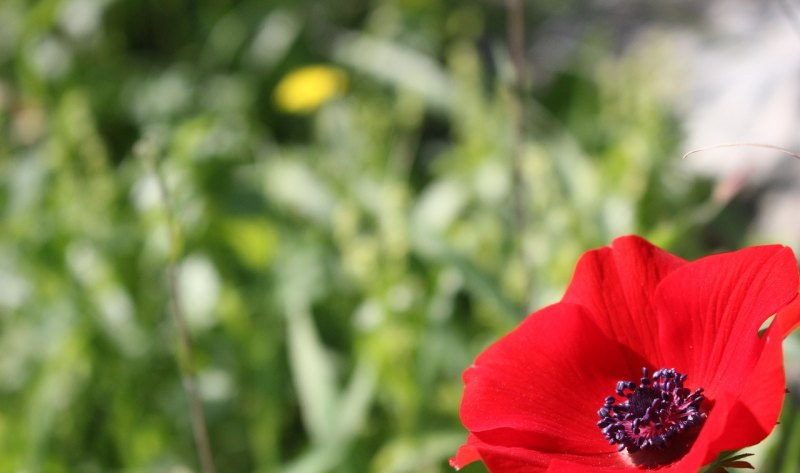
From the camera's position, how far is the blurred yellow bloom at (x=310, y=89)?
2.65m

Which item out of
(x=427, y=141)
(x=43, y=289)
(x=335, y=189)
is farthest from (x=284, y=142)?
(x=43, y=289)

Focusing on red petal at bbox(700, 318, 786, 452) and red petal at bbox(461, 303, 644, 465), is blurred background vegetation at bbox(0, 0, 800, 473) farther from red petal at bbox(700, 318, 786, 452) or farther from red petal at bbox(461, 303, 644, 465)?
red petal at bbox(700, 318, 786, 452)

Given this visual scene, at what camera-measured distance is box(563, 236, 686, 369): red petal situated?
A: 74 centimetres

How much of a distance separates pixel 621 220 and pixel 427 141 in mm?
1200

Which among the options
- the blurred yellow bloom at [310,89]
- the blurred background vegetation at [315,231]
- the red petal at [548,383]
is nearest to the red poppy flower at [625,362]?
the red petal at [548,383]

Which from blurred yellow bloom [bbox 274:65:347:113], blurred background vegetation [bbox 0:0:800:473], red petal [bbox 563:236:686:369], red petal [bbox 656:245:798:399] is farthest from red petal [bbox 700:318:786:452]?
blurred yellow bloom [bbox 274:65:347:113]

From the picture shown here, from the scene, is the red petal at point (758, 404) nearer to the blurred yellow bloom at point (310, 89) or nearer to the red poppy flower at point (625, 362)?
the red poppy flower at point (625, 362)

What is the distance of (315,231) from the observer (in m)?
2.15

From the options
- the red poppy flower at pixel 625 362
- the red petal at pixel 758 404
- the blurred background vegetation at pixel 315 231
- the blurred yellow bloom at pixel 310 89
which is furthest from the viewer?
the blurred yellow bloom at pixel 310 89

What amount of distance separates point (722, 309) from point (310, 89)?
206 centimetres

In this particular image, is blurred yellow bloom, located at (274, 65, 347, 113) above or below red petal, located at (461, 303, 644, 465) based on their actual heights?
above

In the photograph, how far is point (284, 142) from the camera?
294cm

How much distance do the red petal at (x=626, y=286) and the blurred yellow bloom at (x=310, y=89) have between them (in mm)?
1946

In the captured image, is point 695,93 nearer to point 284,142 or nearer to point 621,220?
point 621,220
